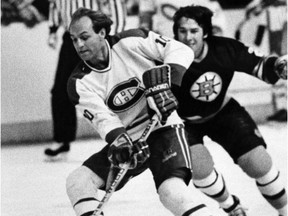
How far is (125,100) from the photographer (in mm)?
2258

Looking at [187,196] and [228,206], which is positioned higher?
[187,196]

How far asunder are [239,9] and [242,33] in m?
0.15

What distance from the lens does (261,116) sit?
16.4 ft

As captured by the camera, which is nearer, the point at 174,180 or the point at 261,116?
the point at 174,180

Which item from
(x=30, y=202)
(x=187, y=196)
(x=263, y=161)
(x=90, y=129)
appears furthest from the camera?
(x=90, y=129)

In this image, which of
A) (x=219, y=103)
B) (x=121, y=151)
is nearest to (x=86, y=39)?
(x=121, y=151)

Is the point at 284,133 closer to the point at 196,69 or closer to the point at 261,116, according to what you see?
the point at 261,116

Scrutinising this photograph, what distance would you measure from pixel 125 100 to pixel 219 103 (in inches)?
20.7

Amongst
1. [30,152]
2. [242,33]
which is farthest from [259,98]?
[30,152]

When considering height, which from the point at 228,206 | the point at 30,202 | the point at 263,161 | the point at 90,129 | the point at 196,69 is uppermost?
the point at 196,69

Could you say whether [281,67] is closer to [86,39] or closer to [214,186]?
[214,186]

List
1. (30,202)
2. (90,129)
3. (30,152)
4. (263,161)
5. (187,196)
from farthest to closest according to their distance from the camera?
(90,129)
(30,152)
(30,202)
(263,161)
(187,196)

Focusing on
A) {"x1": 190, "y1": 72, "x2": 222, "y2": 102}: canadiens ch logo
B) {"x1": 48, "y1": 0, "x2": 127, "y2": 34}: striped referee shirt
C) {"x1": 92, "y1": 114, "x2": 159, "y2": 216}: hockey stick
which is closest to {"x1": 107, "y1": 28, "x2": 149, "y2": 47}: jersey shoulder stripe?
Answer: {"x1": 92, "y1": 114, "x2": 159, "y2": 216}: hockey stick

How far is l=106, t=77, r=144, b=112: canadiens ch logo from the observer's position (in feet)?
7.37
